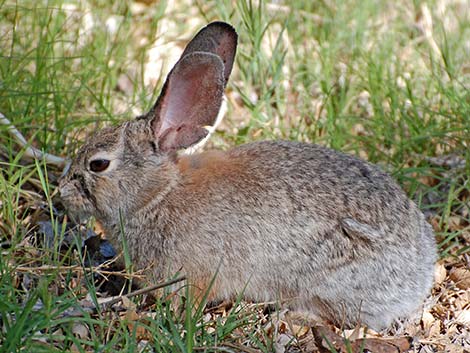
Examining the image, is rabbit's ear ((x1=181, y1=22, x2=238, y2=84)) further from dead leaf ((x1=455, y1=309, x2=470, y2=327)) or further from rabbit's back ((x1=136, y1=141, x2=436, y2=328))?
dead leaf ((x1=455, y1=309, x2=470, y2=327))

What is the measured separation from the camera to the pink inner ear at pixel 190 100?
14.2 feet

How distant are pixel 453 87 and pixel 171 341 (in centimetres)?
313

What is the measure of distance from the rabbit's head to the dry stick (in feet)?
2.22

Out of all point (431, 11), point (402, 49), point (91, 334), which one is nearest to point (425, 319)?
point (91, 334)

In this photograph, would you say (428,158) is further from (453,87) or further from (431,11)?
(431,11)

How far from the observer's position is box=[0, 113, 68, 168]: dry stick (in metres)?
5.11

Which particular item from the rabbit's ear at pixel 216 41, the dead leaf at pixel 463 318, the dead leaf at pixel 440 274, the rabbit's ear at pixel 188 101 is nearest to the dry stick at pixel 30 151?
the rabbit's ear at pixel 188 101

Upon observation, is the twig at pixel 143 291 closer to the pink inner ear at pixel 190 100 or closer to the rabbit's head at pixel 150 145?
the rabbit's head at pixel 150 145

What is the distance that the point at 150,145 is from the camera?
4520 mm

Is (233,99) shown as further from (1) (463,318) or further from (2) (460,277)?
(1) (463,318)

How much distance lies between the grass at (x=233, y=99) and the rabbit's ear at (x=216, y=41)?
111cm

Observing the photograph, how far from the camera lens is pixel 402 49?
7246 mm

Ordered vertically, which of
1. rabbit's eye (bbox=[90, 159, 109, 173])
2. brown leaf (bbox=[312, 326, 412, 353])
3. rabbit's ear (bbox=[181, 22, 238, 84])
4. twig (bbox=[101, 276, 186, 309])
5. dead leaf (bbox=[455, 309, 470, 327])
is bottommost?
dead leaf (bbox=[455, 309, 470, 327])

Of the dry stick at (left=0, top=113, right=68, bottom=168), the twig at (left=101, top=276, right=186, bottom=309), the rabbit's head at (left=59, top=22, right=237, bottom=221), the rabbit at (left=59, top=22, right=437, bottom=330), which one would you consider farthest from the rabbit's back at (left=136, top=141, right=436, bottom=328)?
the dry stick at (left=0, top=113, right=68, bottom=168)
